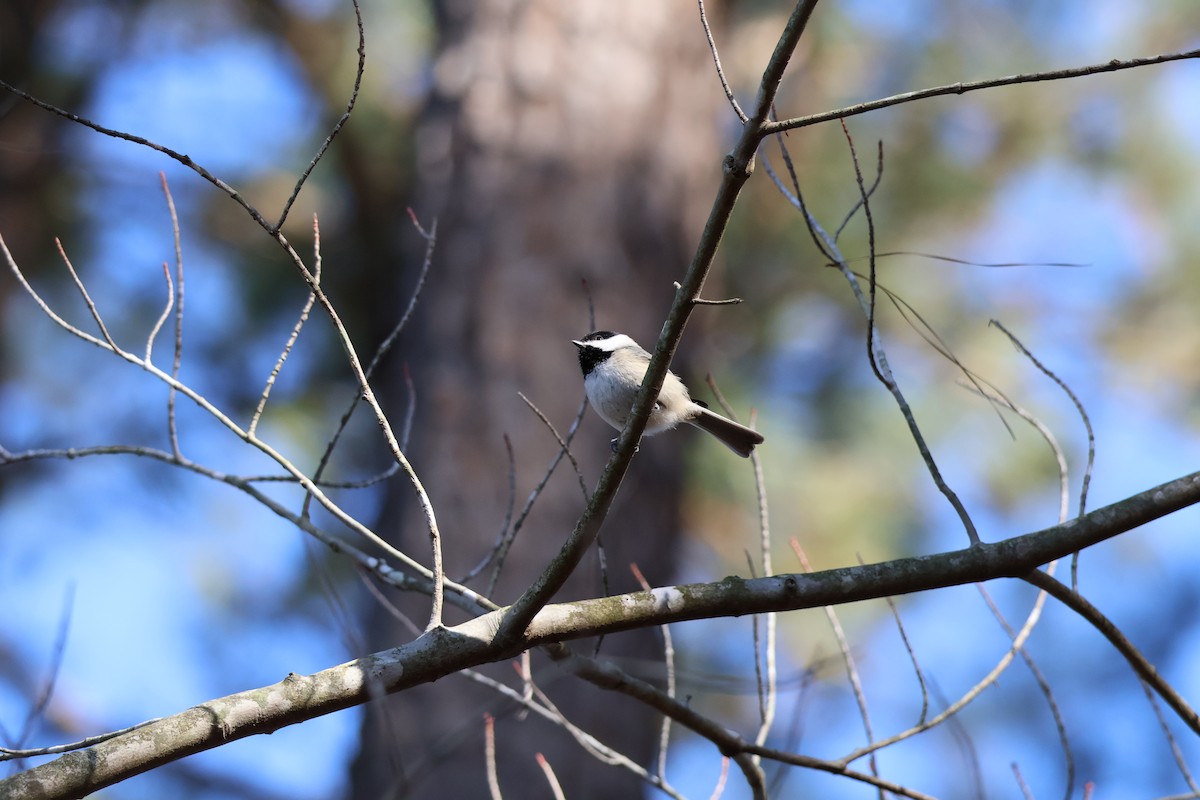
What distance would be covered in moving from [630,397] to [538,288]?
1525mm

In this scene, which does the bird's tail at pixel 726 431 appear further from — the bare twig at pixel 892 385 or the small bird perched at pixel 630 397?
the bare twig at pixel 892 385

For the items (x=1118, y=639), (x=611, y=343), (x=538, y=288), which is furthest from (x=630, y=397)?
(x=538, y=288)

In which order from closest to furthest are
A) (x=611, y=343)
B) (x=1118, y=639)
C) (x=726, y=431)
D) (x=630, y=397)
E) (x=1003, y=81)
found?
(x=1003, y=81), (x=1118, y=639), (x=630, y=397), (x=726, y=431), (x=611, y=343)

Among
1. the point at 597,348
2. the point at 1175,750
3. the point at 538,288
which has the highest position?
the point at 538,288

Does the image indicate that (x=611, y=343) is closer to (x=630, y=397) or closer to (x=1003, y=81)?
(x=630, y=397)

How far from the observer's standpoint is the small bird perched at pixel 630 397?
9.13 ft

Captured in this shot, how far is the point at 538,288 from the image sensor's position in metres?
4.20

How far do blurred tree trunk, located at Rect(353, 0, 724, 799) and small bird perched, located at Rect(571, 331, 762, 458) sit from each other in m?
0.84

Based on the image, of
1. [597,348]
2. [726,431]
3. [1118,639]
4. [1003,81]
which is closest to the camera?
[1003,81]

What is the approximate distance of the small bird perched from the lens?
2.78 m

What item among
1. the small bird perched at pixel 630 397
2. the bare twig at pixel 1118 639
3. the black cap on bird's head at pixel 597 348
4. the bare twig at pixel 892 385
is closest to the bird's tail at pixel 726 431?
the small bird perched at pixel 630 397

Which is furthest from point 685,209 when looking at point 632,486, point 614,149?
point 632,486

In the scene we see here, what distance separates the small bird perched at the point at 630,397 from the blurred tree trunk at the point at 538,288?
0.84 meters

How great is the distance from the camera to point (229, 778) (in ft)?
14.2
